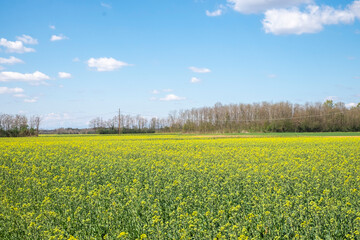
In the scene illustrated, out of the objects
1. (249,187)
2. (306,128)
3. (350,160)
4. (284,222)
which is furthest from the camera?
(306,128)

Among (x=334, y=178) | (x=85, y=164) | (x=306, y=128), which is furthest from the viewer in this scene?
(x=306, y=128)

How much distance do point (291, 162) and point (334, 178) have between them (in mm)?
4977

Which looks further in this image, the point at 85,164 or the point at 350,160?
the point at 350,160

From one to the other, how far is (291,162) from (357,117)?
334ft

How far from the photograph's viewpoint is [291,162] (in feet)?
60.1

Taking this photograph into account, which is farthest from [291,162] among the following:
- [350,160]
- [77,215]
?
[77,215]

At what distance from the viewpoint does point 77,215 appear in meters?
8.61

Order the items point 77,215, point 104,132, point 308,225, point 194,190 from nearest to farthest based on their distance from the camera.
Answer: point 308,225 < point 77,215 < point 194,190 < point 104,132

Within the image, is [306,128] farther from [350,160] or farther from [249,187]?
[249,187]

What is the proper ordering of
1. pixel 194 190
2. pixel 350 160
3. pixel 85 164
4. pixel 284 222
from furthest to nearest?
pixel 350 160 → pixel 85 164 → pixel 194 190 → pixel 284 222

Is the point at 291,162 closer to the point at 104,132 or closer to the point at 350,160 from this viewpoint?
the point at 350,160

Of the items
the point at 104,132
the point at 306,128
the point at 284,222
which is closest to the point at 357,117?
the point at 306,128

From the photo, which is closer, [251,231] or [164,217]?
[251,231]

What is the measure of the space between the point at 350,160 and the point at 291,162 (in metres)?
4.16
